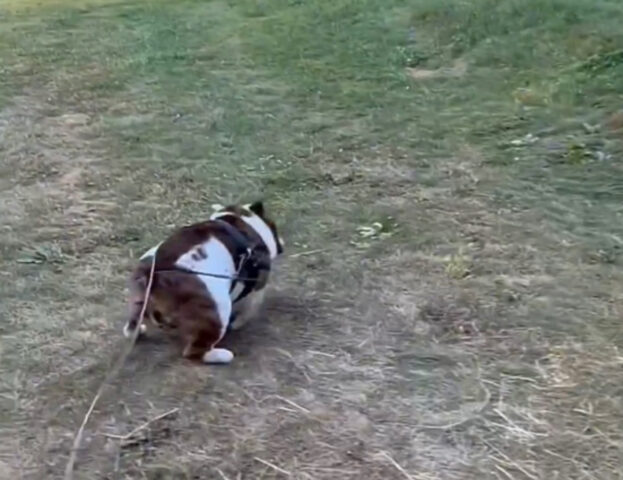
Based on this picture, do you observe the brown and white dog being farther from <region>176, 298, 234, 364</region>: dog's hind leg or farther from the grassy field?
the grassy field

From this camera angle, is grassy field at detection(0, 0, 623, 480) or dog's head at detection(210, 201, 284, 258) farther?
dog's head at detection(210, 201, 284, 258)

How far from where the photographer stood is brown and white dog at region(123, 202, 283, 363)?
3.05 metres

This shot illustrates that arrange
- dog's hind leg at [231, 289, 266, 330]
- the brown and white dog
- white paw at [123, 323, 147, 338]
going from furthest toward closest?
dog's hind leg at [231, 289, 266, 330], white paw at [123, 323, 147, 338], the brown and white dog

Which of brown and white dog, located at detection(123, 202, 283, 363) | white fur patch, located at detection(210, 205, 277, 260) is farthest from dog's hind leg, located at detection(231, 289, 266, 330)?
white fur patch, located at detection(210, 205, 277, 260)

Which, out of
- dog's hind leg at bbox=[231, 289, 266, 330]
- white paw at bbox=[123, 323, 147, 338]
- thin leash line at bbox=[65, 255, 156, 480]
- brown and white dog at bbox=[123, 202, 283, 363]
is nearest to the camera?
thin leash line at bbox=[65, 255, 156, 480]

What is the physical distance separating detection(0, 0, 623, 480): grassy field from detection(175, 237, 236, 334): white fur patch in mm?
205

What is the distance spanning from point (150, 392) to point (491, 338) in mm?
1080

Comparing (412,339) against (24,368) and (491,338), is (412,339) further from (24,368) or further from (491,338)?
(24,368)

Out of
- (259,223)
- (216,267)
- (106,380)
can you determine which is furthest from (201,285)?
(259,223)

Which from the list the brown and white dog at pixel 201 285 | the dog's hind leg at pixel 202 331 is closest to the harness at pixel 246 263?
the brown and white dog at pixel 201 285

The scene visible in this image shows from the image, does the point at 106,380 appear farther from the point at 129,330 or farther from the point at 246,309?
the point at 246,309

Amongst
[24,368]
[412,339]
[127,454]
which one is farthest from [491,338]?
[24,368]

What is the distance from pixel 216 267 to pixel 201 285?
110mm

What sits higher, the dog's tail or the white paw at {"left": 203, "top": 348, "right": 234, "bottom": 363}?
the dog's tail
